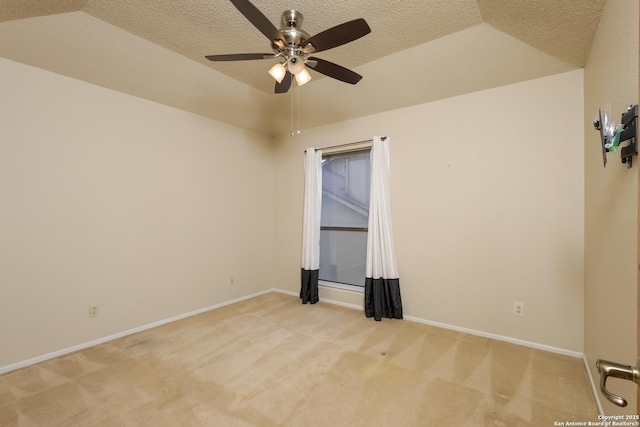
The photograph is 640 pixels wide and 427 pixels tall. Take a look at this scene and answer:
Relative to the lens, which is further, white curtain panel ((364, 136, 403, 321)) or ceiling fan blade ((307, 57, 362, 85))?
white curtain panel ((364, 136, 403, 321))

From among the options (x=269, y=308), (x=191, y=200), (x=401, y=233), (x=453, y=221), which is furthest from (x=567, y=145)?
(x=191, y=200)

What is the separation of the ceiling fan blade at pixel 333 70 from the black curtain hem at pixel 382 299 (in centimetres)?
214

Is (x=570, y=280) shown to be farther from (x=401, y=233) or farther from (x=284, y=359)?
(x=284, y=359)

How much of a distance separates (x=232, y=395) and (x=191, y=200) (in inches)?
88.7

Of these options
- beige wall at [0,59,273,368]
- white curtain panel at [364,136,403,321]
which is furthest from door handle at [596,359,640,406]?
beige wall at [0,59,273,368]

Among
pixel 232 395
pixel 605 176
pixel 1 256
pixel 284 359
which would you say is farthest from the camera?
pixel 284 359

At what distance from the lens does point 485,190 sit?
275 cm

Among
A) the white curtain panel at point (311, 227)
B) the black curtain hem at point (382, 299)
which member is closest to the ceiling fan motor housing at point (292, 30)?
the white curtain panel at point (311, 227)

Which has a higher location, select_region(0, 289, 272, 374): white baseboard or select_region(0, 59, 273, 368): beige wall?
select_region(0, 59, 273, 368): beige wall

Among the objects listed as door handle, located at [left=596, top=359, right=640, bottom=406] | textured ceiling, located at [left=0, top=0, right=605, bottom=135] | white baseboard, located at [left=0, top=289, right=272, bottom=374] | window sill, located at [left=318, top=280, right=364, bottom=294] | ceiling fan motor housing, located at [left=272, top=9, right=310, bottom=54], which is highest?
textured ceiling, located at [left=0, top=0, right=605, bottom=135]

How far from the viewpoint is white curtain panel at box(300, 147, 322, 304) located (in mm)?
3760

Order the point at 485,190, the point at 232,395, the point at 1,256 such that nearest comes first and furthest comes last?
the point at 232,395
the point at 1,256
the point at 485,190

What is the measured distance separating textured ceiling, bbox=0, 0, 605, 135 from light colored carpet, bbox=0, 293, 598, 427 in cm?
241

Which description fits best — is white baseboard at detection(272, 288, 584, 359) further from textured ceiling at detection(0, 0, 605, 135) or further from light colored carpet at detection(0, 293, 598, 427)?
textured ceiling at detection(0, 0, 605, 135)
